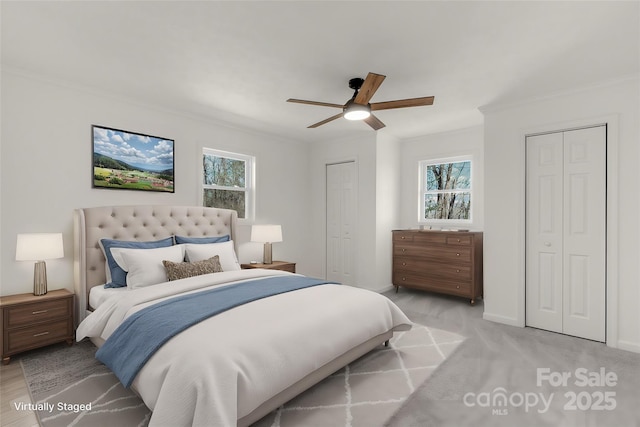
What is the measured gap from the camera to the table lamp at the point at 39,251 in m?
2.70

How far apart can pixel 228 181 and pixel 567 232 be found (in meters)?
4.13

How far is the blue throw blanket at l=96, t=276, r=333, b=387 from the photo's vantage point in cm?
186

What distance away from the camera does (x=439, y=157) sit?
5.16m

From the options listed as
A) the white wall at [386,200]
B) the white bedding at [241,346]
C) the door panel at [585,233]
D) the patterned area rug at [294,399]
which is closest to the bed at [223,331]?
the white bedding at [241,346]

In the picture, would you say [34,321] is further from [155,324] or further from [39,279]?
[155,324]

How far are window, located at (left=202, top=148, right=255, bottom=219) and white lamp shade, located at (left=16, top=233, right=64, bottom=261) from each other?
173 cm

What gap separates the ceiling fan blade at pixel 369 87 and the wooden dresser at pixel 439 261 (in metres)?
2.64

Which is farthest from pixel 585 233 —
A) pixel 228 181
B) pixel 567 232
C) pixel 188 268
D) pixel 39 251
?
→ pixel 39 251

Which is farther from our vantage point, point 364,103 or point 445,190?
point 445,190

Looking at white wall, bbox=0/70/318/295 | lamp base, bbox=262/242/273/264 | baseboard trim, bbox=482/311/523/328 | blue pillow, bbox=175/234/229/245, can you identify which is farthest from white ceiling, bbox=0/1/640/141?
baseboard trim, bbox=482/311/523/328

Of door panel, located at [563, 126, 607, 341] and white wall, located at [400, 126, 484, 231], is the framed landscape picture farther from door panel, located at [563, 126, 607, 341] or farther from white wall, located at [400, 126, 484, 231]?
door panel, located at [563, 126, 607, 341]

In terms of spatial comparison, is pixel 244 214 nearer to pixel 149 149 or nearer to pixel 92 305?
pixel 149 149

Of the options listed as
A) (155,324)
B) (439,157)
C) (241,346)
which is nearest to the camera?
(241,346)

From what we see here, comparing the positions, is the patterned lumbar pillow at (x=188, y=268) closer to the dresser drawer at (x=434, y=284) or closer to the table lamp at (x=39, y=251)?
the table lamp at (x=39, y=251)
